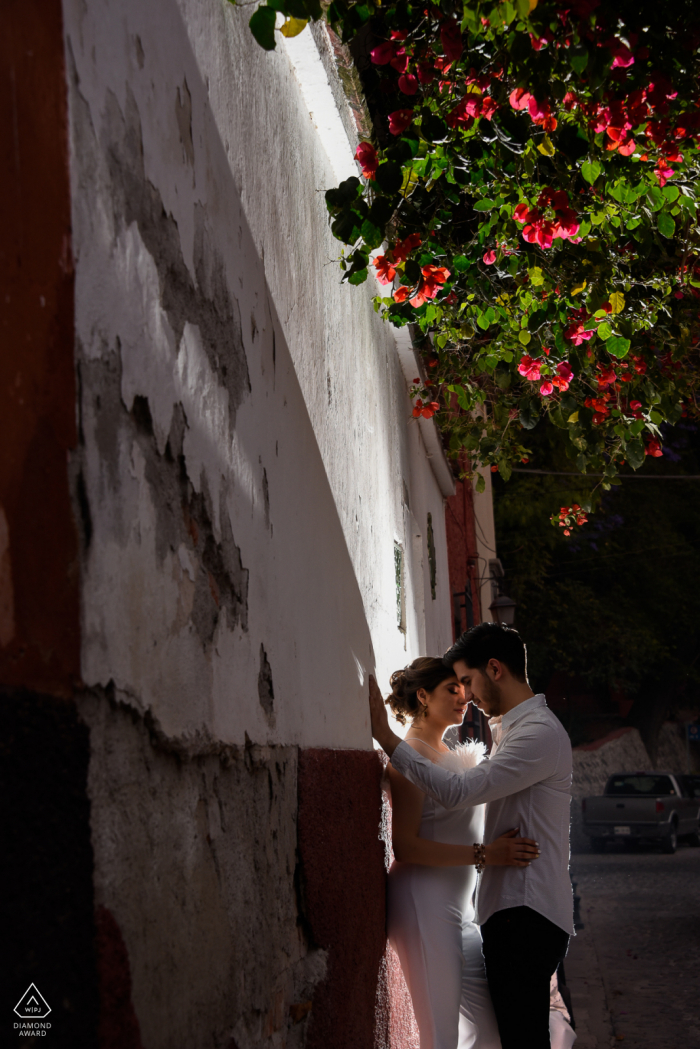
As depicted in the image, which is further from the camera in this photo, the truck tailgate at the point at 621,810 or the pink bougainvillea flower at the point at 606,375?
the truck tailgate at the point at 621,810

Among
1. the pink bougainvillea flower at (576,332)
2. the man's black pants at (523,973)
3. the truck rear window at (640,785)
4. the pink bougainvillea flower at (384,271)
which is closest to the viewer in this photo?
the man's black pants at (523,973)

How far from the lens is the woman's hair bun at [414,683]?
3.92 metres

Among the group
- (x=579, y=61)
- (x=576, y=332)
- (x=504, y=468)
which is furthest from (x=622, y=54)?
(x=504, y=468)

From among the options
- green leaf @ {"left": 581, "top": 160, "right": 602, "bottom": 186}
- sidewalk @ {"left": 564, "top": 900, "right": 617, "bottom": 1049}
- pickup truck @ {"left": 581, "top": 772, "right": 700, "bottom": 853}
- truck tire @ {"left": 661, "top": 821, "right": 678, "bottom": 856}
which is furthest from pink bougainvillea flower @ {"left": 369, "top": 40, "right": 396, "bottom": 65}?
truck tire @ {"left": 661, "top": 821, "right": 678, "bottom": 856}

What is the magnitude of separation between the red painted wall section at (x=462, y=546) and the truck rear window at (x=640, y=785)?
8.09 meters

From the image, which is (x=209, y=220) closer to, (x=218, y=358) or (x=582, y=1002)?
(x=218, y=358)

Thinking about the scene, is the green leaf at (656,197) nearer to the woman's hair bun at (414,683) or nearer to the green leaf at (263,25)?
the green leaf at (263,25)

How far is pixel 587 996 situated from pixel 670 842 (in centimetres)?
1228

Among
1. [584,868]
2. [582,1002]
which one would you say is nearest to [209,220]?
[582,1002]

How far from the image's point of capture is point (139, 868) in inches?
51.3

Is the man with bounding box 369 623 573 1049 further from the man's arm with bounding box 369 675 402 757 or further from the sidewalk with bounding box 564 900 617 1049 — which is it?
the sidewalk with bounding box 564 900 617 1049

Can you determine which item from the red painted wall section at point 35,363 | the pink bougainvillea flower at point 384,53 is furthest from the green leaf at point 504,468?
the red painted wall section at point 35,363

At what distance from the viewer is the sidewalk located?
6547mm

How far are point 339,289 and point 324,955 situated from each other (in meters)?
2.38
